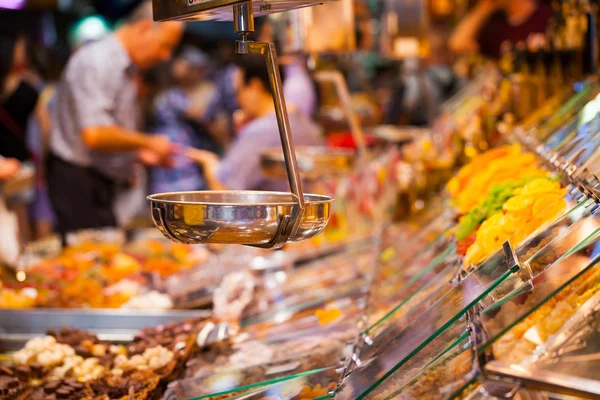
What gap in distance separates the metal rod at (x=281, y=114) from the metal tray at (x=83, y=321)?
3.62 feet

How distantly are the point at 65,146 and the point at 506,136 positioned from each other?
2.81 metres

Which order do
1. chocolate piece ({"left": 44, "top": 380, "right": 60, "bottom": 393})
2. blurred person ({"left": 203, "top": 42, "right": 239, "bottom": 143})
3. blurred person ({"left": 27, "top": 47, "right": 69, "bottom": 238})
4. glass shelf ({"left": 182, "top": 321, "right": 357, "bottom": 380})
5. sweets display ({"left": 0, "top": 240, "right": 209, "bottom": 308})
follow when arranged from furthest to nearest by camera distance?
1. blurred person ({"left": 203, "top": 42, "right": 239, "bottom": 143})
2. blurred person ({"left": 27, "top": 47, "right": 69, "bottom": 238})
3. sweets display ({"left": 0, "top": 240, "right": 209, "bottom": 308})
4. chocolate piece ({"left": 44, "top": 380, "right": 60, "bottom": 393})
5. glass shelf ({"left": 182, "top": 321, "right": 357, "bottom": 380})

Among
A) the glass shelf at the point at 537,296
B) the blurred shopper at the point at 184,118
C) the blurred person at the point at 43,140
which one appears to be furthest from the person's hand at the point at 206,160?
the glass shelf at the point at 537,296

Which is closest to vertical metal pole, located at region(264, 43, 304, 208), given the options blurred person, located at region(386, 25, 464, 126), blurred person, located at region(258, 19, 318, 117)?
blurred person, located at region(258, 19, 318, 117)

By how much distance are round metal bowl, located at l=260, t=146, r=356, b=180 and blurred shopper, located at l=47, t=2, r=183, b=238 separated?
99cm

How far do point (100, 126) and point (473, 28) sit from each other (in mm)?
2742

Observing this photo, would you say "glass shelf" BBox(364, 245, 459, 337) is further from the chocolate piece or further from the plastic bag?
the plastic bag

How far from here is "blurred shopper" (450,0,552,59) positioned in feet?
14.8

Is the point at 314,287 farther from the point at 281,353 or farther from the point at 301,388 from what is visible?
the point at 301,388

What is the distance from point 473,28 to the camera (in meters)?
5.36

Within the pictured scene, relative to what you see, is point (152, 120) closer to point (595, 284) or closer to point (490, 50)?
point (490, 50)

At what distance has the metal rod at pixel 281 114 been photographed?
4.36ft

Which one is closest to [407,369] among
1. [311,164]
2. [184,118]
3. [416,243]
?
[416,243]

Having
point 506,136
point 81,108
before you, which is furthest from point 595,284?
point 81,108
